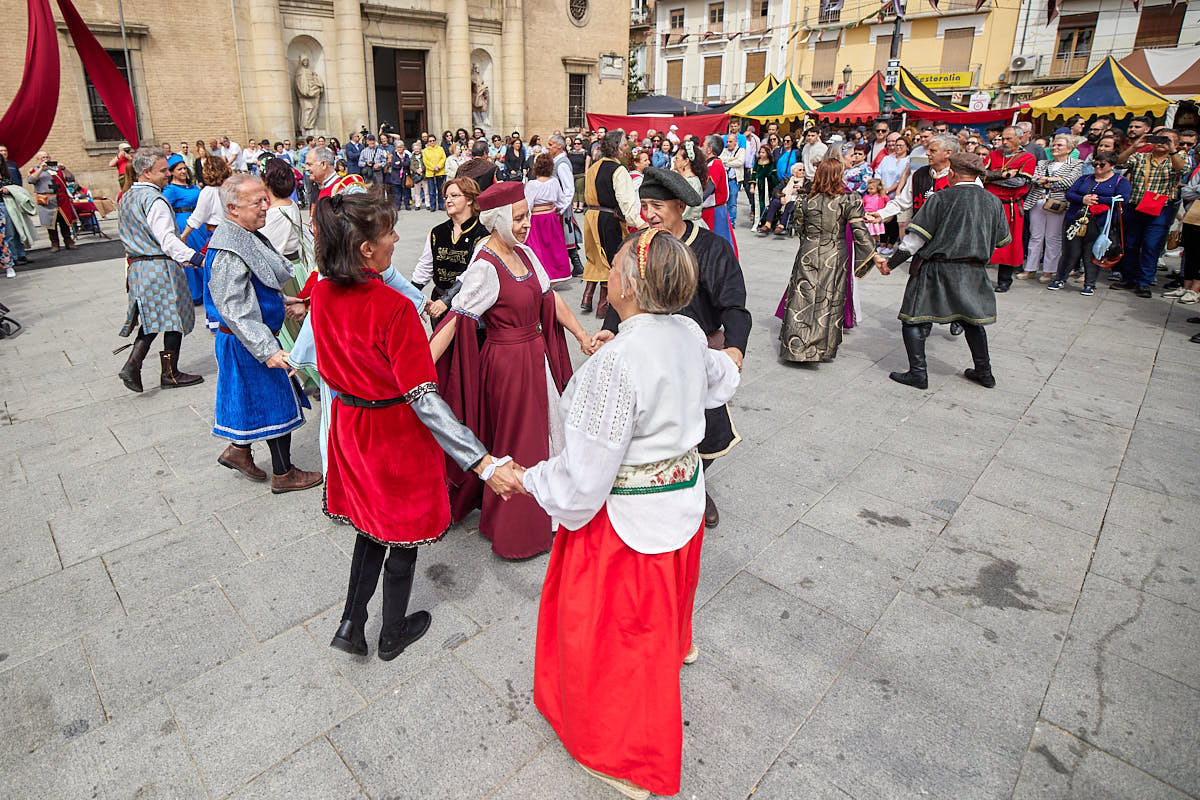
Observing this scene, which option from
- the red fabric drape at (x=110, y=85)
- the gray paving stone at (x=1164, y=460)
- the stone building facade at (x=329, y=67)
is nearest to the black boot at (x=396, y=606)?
the gray paving stone at (x=1164, y=460)

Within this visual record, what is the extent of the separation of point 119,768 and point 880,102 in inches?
771

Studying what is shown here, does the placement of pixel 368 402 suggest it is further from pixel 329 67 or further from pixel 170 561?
pixel 329 67

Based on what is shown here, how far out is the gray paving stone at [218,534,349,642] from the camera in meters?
3.06

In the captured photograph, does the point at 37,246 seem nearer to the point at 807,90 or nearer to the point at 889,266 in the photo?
the point at 889,266

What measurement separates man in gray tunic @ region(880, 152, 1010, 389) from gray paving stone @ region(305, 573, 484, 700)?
13.7 feet

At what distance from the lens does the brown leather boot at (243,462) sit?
4.20 m

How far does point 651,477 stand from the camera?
195 centimetres

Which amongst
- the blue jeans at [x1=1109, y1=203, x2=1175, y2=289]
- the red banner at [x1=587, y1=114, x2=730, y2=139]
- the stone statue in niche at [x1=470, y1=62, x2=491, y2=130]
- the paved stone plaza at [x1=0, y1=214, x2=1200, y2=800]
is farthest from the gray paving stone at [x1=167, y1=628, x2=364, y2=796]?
the stone statue in niche at [x1=470, y1=62, x2=491, y2=130]

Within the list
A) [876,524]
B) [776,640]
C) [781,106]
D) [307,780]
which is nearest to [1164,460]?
[876,524]

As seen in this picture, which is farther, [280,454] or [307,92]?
[307,92]

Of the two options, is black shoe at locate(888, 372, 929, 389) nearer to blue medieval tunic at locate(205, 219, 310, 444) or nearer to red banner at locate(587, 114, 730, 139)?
blue medieval tunic at locate(205, 219, 310, 444)

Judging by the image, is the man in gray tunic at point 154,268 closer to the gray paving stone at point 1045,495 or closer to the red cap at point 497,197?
the red cap at point 497,197

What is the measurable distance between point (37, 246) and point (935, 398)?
15232 millimetres

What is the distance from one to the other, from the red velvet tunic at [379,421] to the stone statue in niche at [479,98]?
2330 centimetres
